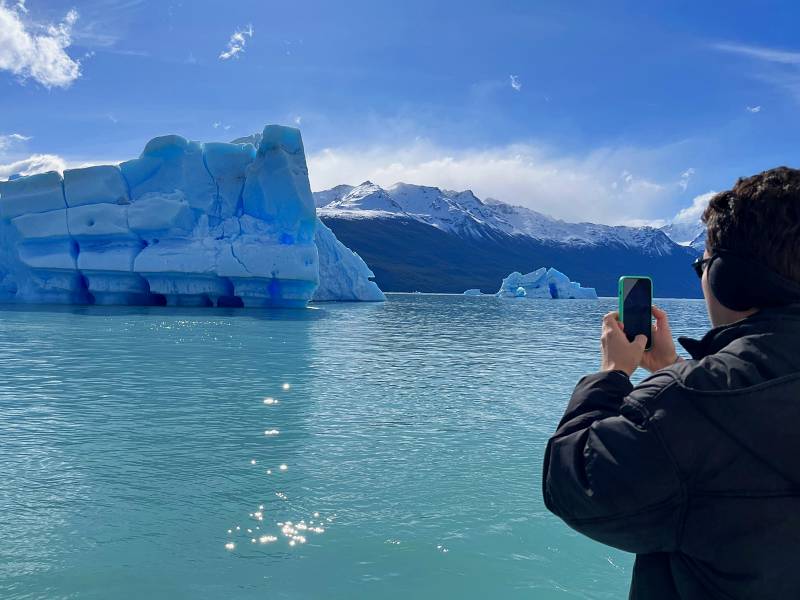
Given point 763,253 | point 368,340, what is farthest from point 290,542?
point 368,340

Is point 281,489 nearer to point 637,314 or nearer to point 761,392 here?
point 637,314

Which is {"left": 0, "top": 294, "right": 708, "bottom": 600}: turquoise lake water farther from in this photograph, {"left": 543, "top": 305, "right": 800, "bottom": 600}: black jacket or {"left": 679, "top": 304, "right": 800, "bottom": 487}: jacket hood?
{"left": 679, "top": 304, "right": 800, "bottom": 487}: jacket hood

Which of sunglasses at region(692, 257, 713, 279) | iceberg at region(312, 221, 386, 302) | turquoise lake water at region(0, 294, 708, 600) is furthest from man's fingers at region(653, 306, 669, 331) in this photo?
iceberg at region(312, 221, 386, 302)

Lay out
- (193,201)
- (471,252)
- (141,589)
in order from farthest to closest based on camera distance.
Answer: (471,252), (193,201), (141,589)

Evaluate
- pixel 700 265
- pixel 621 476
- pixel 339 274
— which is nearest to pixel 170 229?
pixel 339 274

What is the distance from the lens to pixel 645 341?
174 cm

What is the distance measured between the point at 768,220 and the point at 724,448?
54 centimetres

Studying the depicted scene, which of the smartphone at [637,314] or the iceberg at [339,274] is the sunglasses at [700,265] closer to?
the smartphone at [637,314]

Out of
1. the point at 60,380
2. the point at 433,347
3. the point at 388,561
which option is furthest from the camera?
the point at 433,347

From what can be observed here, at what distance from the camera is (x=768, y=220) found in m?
1.37

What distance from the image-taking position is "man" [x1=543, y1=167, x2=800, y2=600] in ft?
4.16

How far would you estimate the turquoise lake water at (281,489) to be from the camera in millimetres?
3768

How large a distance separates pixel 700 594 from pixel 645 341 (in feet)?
2.19

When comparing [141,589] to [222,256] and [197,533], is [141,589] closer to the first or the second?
[197,533]
